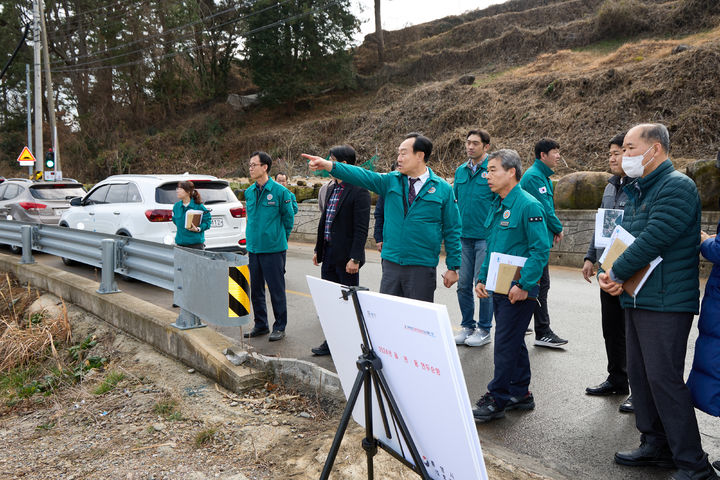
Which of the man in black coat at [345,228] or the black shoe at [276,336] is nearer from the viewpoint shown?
the man in black coat at [345,228]

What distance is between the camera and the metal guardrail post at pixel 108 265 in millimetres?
6789

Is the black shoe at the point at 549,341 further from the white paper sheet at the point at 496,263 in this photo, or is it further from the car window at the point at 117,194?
the car window at the point at 117,194

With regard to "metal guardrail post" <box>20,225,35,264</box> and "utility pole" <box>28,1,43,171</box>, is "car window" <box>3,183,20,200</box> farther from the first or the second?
"utility pole" <box>28,1,43,171</box>

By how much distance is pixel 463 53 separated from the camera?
30984mm

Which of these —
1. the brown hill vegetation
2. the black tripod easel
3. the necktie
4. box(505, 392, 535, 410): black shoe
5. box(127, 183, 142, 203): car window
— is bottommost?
box(505, 392, 535, 410): black shoe

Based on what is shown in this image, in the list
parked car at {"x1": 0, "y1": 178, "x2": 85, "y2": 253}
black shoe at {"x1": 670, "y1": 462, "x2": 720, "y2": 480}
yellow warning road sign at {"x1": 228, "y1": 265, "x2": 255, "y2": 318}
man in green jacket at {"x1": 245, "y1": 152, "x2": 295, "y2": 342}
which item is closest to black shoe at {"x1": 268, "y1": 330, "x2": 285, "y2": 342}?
man in green jacket at {"x1": 245, "y1": 152, "x2": 295, "y2": 342}

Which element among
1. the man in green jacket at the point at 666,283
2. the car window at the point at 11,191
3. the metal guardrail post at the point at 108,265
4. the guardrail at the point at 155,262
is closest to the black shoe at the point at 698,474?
the man in green jacket at the point at 666,283

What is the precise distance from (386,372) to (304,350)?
357 cm

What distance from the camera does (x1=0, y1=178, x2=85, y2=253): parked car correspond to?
13.0m

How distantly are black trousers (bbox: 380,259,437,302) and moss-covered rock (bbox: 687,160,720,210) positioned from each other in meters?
7.52

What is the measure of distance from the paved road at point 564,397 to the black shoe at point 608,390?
0.08 metres

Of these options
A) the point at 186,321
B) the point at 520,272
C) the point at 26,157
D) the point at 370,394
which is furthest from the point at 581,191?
the point at 26,157

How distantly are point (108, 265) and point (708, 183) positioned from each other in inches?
383

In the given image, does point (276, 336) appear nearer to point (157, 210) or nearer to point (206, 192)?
point (157, 210)
